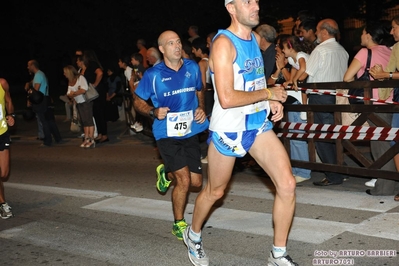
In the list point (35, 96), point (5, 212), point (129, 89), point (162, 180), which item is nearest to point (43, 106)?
point (35, 96)

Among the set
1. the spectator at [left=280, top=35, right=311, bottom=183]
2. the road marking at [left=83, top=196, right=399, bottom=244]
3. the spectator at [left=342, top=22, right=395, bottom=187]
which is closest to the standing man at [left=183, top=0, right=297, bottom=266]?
the road marking at [left=83, top=196, right=399, bottom=244]

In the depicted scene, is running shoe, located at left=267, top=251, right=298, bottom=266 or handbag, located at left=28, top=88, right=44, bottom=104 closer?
running shoe, located at left=267, top=251, right=298, bottom=266

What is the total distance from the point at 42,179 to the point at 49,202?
2.00 m

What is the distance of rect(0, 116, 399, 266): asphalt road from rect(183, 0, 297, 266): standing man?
786 millimetres

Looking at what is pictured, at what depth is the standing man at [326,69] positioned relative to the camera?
8891 mm

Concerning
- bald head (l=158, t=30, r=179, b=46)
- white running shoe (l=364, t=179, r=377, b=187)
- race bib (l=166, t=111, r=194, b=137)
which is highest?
bald head (l=158, t=30, r=179, b=46)

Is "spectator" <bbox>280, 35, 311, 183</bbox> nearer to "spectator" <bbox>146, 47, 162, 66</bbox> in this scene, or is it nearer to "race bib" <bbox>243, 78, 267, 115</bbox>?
"spectator" <bbox>146, 47, 162, 66</bbox>

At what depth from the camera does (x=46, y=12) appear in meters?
36.2

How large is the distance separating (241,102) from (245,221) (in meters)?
2.38

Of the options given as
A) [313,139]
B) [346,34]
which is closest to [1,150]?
[313,139]

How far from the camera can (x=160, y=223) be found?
24.1 ft

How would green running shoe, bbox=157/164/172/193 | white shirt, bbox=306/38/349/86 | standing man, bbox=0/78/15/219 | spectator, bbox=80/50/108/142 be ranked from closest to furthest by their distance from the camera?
green running shoe, bbox=157/164/172/193 < standing man, bbox=0/78/15/219 < white shirt, bbox=306/38/349/86 < spectator, bbox=80/50/108/142

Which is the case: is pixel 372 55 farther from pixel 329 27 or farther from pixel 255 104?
pixel 255 104

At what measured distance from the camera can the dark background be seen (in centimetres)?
2545
